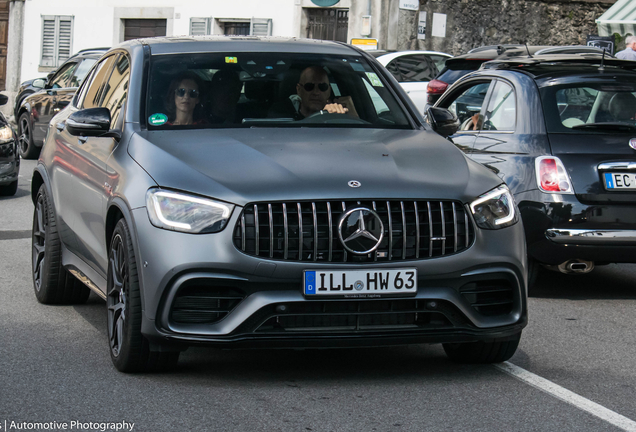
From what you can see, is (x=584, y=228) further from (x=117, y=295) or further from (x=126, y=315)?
(x=126, y=315)

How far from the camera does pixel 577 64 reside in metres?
8.02

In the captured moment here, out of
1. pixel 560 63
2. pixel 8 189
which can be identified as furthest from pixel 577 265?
pixel 8 189

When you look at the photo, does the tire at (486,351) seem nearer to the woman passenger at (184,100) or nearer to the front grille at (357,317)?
the front grille at (357,317)

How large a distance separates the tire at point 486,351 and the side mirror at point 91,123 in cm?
215

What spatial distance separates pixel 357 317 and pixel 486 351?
0.93 metres

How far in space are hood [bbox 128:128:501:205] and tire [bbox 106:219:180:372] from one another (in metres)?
0.39

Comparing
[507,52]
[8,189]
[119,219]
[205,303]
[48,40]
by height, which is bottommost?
[8,189]

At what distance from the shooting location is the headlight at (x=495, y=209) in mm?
4832

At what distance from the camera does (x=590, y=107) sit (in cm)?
750

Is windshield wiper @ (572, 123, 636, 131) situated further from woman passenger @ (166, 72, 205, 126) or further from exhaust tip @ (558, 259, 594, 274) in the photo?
woman passenger @ (166, 72, 205, 126)

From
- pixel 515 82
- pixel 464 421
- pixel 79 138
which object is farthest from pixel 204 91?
pixel 515 82

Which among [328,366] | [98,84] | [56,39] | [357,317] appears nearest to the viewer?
[357,317]

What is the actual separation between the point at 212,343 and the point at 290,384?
499 millimetres

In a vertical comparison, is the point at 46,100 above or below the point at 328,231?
below
